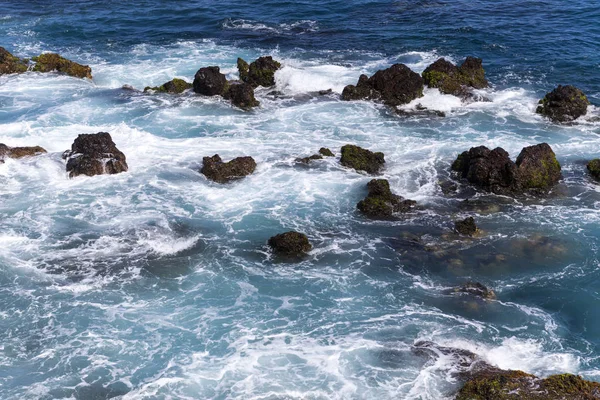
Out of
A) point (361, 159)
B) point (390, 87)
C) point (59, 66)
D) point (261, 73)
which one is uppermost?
point (59, 66)

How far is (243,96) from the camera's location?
48000mm

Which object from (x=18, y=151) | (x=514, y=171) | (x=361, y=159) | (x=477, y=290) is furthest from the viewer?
(x=18, y=151)

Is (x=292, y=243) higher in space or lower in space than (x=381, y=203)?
lower

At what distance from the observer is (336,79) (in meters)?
52.8

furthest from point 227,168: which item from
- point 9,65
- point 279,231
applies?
point 9,65

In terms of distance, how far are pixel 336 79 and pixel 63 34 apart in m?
29.9

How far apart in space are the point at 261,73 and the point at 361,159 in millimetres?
15170

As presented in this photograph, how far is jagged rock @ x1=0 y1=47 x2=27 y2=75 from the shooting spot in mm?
55344

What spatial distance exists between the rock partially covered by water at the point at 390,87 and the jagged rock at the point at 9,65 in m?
28.1

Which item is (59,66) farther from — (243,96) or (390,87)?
(390,87)

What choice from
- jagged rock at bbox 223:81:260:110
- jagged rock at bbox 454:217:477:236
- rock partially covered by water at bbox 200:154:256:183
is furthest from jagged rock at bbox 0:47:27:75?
jagged rock at bbox 454:217:477:236

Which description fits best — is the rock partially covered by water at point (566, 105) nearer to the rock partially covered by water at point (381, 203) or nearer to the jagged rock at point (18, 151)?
the rock partially covered by water at point (381, 203)

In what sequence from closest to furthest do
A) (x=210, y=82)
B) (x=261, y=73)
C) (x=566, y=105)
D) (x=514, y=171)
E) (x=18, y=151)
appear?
1. (x=514, y=171)
2. (x=18, y=151)
3. (x=566, y=105)
4. (x=210, y=82)
5. (x=261, y=73)

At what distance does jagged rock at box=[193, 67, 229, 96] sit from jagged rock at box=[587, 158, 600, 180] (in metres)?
26.4
